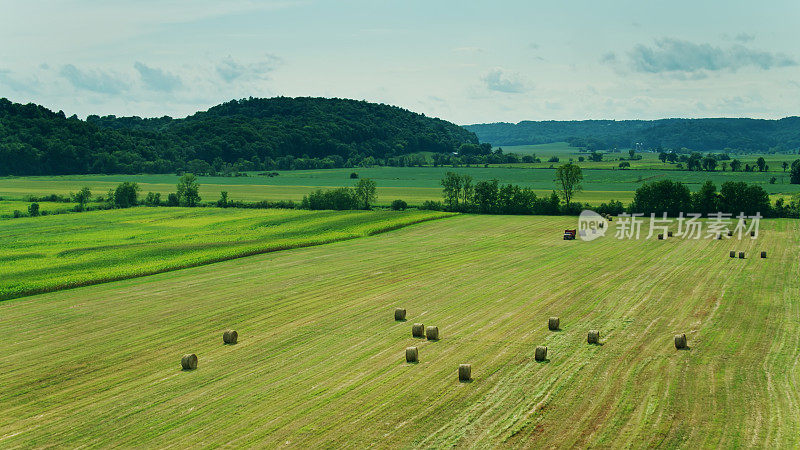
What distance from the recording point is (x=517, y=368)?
93.7 ft

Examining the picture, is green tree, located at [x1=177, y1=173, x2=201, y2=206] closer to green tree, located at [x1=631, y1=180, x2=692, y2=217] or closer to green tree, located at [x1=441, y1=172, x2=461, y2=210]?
green tree, located at [x1=441, y1=172, x2=461, y2=210]

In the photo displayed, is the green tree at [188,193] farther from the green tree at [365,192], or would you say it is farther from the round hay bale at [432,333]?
the round hay bale at [432,333]

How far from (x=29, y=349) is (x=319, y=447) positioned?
59.8 ft

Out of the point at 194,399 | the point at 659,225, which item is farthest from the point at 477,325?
the point at 659,225

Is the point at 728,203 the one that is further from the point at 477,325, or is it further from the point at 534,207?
the point at 477,325

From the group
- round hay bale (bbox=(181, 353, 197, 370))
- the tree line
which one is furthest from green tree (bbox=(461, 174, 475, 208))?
round hay bale (bbox=(181, 353, 197, 370))

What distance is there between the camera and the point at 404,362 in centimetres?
2958

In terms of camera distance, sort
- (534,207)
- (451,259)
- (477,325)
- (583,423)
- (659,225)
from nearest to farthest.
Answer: (583,423), (477,325), (451,259), (659,225), (534,207)

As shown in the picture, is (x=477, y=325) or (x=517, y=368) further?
(x=477, y=325)

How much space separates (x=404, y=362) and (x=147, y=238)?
54184 millimetres

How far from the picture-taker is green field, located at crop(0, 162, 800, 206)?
441ft

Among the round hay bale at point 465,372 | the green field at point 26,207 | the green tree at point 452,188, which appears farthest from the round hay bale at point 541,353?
the green field at point 26,207

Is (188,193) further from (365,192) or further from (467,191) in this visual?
(467,191)

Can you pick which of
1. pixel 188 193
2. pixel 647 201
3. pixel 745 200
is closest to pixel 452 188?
pixel 647 201
